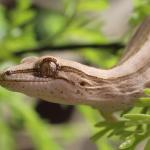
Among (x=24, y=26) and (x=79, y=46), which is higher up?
(x=24, y=26)

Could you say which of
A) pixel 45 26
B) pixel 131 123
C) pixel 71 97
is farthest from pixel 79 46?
pixel 45 26

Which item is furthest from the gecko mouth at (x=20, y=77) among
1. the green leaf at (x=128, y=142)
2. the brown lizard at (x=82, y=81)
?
the green leaf at (x=128, y=142)

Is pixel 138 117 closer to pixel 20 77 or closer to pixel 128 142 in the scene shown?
pixel 128 142

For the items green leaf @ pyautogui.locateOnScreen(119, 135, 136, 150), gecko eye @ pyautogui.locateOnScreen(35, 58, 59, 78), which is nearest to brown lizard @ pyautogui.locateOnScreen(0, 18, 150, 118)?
gecko eye @ pyautogui.locateOnScreen(35, 58, 59, 78)

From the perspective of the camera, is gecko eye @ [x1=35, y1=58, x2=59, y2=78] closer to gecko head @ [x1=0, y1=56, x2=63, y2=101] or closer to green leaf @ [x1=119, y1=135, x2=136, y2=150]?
gecko head @ [x1=0, y1=56, x2=63, y2=101]

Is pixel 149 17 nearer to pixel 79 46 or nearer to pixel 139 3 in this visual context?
pixel 139 3

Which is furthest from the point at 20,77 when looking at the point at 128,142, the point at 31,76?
the point at 128,142

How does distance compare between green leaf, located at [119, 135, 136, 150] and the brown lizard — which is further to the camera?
the brown lizard
